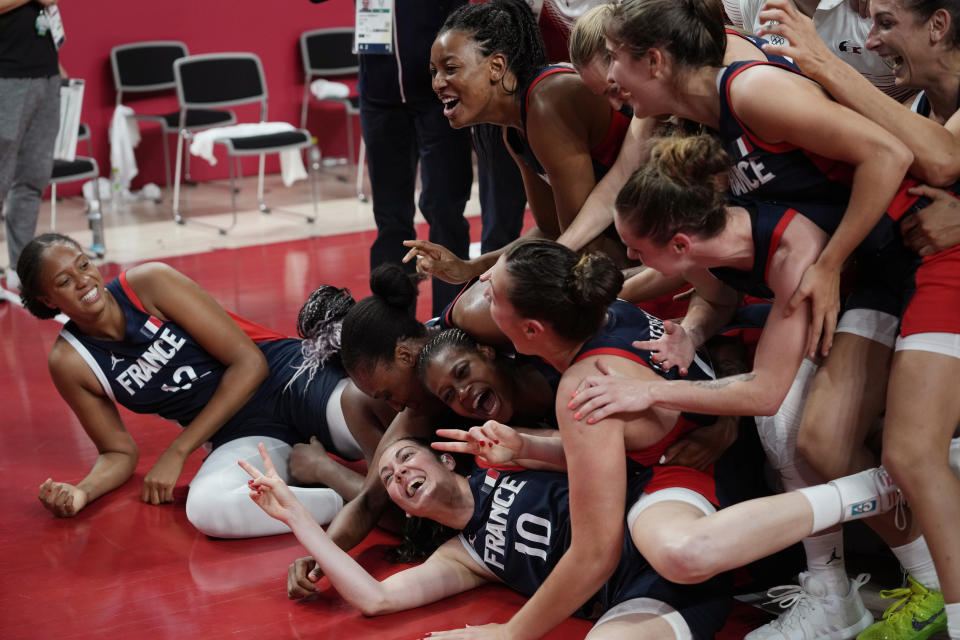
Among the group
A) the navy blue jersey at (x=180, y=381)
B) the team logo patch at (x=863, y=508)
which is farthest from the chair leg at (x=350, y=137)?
the team logo patch at (x=863, y=508)

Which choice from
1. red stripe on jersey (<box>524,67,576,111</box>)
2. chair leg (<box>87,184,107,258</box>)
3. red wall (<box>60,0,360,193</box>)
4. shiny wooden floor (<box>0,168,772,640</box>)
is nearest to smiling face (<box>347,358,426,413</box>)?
shiny wooden floor (<box>0,168,772,640</box>)

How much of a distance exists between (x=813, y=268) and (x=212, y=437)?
2.05 metres

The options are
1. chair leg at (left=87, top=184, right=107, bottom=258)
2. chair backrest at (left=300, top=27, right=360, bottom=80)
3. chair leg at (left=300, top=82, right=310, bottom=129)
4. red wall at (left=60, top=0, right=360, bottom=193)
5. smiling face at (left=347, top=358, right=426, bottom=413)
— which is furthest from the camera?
chair leg at (left=300, top=82, right=310, bottom=129)

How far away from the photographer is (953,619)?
218 cm

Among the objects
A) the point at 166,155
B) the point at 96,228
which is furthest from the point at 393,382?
the point at 166,155

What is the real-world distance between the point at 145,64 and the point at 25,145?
287 cm

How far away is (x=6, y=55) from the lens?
5230 mm

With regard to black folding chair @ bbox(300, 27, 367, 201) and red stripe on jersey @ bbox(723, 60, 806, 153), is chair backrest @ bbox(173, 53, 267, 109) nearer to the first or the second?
black folding chair @ bbox(300, 27, 367, 201)

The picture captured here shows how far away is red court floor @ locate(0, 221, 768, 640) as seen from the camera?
2596mm

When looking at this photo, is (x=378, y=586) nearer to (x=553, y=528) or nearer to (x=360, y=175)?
(x=553, y=528)

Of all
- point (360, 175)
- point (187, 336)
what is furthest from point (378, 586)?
point (360, 175)

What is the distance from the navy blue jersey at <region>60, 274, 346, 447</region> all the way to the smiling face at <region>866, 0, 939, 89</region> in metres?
1.89

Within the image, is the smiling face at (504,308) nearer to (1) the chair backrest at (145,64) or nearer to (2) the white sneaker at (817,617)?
(2) the white sneaker at (817,617)

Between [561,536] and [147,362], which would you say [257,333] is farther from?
[561,536]
